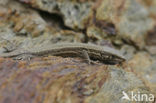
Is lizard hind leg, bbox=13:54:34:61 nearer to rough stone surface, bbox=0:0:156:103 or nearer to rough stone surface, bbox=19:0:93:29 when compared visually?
rough stone surface, bbox=0:0:156:103

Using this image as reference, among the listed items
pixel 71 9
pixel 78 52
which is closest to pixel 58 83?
pixel 78 52

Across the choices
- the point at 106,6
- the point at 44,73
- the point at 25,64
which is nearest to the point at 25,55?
the point at 25,64

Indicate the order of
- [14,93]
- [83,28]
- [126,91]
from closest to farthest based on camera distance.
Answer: [14,93] < [126,91] < [83,28]

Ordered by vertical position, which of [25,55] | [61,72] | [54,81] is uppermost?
[25,55]

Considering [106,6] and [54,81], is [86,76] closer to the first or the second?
[54,81]

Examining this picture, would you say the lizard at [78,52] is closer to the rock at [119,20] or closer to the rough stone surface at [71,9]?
the rock at [119,20]

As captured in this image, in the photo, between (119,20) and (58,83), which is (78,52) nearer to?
(58,83)

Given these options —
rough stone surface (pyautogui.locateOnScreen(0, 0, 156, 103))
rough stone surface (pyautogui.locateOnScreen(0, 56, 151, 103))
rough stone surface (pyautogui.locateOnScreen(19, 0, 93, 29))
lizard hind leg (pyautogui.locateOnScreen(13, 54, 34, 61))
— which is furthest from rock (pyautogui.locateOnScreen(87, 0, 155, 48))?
lizard hind leg (pyautogui.locateOnScreen(13, 54, 34, 61))

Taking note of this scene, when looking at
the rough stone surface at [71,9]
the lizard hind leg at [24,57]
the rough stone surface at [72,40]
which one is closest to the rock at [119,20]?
the rough stone surface at [72,40]
